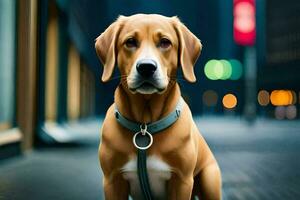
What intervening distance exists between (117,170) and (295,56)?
180 ft

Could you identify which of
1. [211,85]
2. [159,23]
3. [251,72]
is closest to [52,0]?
[159,23]

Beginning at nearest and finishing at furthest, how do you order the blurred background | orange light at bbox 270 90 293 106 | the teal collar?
the teal collar → the blurred background → orange light at bbox 270 90 293 106

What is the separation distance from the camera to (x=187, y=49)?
3.98m

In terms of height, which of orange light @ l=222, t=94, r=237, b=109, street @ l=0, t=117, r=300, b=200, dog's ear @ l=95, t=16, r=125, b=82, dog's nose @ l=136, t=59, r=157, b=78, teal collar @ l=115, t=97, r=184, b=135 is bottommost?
orange light @ l=222, t=94, r=237, b=109

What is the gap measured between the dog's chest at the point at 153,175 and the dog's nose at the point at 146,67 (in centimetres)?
56

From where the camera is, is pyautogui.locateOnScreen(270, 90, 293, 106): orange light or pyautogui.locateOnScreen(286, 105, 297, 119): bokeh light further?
pyautogui.locateOnScreen(270, 90, 293, 106): orange light

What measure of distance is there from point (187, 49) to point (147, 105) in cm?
47

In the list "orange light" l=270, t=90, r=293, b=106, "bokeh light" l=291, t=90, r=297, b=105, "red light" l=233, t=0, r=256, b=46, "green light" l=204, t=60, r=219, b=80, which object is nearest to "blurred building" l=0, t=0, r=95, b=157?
"red light" l=233, t=0, r=256, b=46

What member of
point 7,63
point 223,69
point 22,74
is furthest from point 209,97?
point 7,63

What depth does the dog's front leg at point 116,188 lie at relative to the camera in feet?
12.9

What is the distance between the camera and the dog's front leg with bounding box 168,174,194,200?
152 inches

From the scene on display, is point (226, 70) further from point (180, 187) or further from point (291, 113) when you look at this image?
point (180, 187)

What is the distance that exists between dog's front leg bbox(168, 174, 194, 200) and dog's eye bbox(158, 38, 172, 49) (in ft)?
2.80

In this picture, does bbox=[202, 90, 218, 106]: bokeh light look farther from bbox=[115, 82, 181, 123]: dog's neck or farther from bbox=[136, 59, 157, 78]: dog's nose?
bbox=[136, 59, 157, 78]: dog's nose
